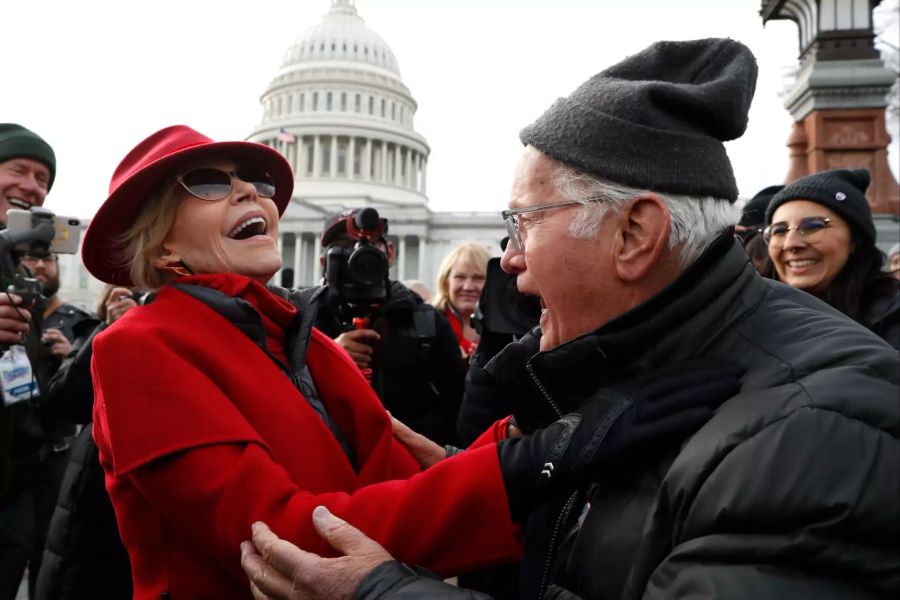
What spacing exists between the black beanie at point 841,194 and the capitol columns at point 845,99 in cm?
609

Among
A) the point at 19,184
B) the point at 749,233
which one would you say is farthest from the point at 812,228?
the point at 19,184

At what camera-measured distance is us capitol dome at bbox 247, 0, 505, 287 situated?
61.0m

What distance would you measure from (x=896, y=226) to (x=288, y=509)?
31.9 ft

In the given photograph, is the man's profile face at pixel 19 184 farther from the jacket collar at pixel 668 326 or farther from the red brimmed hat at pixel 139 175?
the jacket collar at pixel 668 326

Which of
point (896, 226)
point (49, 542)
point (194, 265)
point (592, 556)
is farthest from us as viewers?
point (896, 226)

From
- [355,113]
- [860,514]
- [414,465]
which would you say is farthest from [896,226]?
[355,113]

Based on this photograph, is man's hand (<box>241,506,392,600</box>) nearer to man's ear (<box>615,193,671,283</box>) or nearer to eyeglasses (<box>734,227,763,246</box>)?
man's ear (<box>615,193,671,283</box>)

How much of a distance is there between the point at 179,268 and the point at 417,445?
84cm

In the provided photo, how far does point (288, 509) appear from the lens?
1533 millimetres

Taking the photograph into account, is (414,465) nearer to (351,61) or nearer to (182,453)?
(182,453)

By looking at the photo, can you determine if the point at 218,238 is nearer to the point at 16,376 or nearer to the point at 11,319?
the point at 11,319

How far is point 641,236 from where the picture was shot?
4.84 feet

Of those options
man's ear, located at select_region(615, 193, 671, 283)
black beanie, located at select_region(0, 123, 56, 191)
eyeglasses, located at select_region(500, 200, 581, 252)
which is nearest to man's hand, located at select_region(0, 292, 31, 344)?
black beanie, located at select_region(0, 123, 56, 191)

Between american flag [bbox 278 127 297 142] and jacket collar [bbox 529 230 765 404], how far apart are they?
209ft
